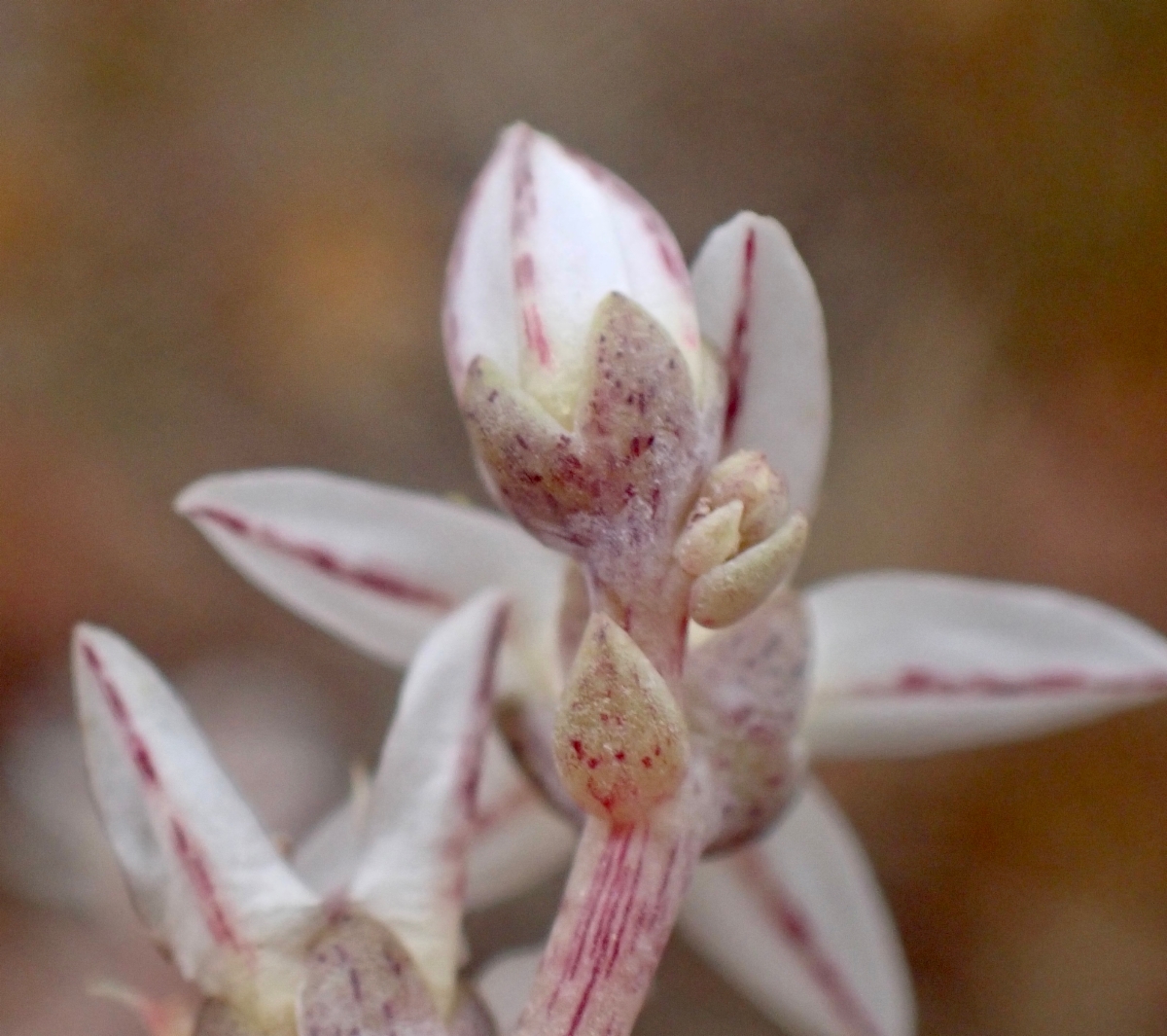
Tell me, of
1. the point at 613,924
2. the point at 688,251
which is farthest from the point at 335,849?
the point at 688,251

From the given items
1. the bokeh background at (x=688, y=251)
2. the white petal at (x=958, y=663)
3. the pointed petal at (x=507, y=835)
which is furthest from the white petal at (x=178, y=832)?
the bokeh background at (x=688, y=251)

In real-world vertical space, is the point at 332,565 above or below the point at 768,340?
below

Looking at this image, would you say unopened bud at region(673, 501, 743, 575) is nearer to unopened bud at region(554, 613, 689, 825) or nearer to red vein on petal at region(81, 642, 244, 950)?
unopened bud at region(554, 613, 689, 825)

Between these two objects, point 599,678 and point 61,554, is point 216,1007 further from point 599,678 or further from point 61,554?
point 61,554

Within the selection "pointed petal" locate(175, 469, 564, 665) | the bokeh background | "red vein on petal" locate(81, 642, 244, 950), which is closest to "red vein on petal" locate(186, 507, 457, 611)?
"pointed petal" locate(175, 469, 564, 665)

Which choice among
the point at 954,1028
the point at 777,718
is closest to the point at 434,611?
the point at 777,718

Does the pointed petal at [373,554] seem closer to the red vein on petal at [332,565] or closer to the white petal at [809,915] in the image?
the red vein on petal at [332,565]

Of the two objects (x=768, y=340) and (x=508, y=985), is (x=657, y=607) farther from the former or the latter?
(x=508, y=985)
